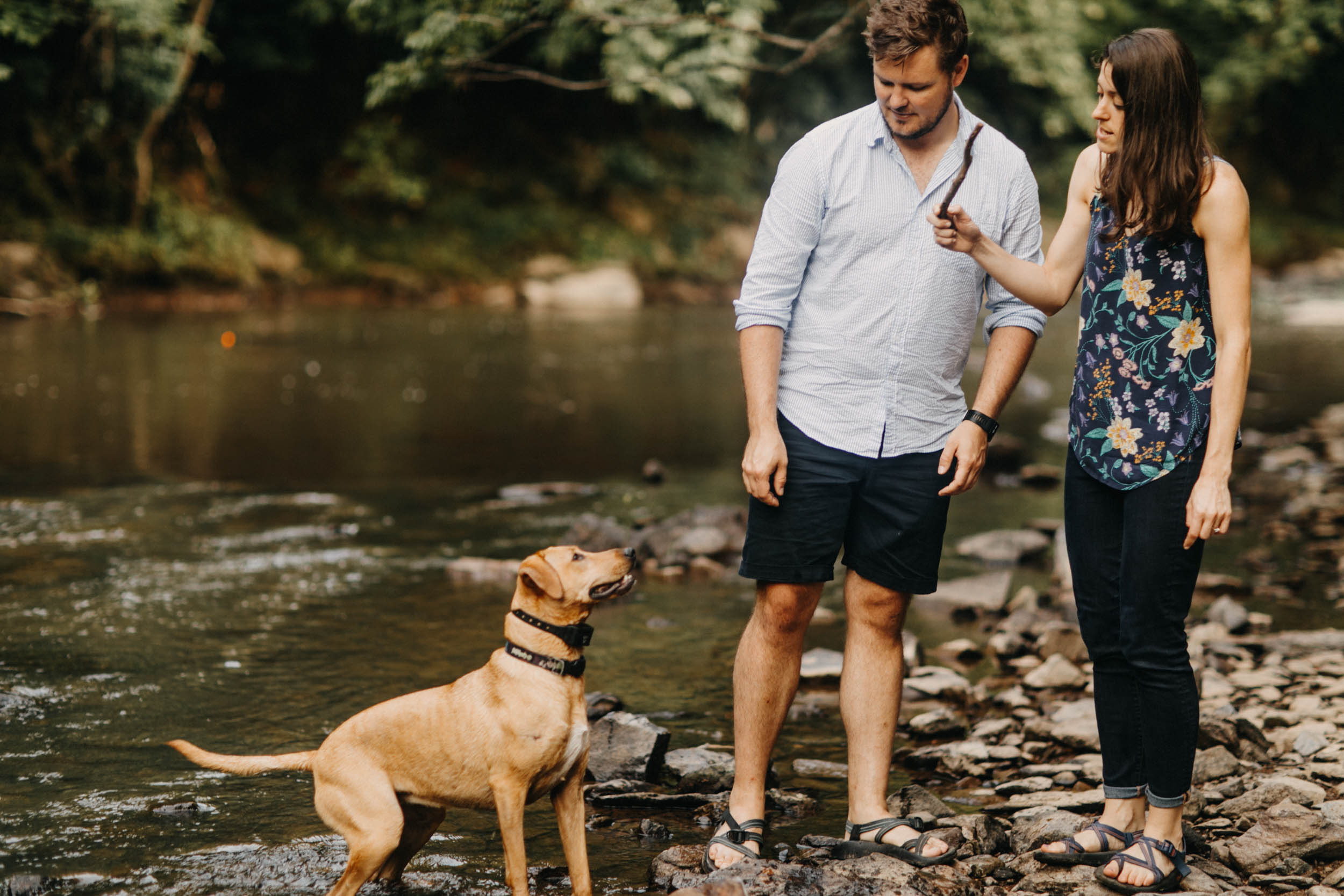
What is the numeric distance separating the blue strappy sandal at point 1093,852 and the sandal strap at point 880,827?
1.14ft

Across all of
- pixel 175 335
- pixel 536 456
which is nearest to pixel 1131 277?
pixel 536 456

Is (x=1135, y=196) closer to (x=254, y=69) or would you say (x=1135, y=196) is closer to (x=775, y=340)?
(x=775, y=340)

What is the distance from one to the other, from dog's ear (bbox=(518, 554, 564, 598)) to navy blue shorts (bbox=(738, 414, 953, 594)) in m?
0.57

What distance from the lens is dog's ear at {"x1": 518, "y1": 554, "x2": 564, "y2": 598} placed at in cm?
339

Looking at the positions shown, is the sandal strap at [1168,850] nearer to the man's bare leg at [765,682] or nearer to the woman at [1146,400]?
the woman at [1146,400]

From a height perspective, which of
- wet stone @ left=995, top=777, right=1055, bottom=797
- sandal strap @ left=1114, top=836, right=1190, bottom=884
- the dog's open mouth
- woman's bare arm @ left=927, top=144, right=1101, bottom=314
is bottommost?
wet stone @ left=995, top=777, right=1055, bottom=797

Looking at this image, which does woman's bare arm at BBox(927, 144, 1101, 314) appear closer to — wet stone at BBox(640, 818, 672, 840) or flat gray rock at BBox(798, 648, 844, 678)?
wet stone at BBox(640, 818, 672, 840)

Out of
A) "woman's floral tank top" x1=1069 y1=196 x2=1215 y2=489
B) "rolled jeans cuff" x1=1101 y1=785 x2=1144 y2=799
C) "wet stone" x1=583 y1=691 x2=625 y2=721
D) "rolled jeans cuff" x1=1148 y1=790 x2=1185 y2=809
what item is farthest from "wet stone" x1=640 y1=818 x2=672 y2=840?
"woman's floral tank top" x1=1069 y1=196 x2=1215 y2=489

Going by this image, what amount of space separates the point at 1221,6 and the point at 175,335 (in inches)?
1010

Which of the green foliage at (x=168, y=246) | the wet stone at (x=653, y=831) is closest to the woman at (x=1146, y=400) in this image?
the wet stone at (x=653, y=831)

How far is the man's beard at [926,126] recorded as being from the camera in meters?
3.53

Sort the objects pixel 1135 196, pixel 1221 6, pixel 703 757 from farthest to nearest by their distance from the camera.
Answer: pixel 1221 6 → pixel 703 757 → pixel 1135 196

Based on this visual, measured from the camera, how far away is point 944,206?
337 cm

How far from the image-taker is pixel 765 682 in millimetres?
3771
